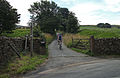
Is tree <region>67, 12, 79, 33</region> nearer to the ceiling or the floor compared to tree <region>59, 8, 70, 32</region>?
nearer to the floor

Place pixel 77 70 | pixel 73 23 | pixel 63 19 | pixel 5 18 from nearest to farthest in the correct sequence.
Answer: pixel 77 70 → pixel 5 18 → pixel 73 23 → pixel 63 19

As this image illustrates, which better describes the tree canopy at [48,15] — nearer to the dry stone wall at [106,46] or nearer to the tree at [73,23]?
the tree at [73,23]

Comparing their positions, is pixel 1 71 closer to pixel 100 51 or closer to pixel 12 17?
pixel 100 51

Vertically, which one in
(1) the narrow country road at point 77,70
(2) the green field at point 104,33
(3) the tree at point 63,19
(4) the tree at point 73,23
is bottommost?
(1) the narrow country road at point 77,70

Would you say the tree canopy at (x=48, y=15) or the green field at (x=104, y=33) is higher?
the tree canopy at (x=48, y=15)

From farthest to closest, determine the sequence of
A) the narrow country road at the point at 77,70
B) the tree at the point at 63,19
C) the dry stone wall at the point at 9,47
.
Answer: the tree at the point at 63,19, the dry stone wall at the point at 9,47, the narrow country road at the point at 77,70

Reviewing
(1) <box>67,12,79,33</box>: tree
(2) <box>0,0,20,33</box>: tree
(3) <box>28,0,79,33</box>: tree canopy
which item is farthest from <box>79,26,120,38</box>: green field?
(2) <box>0,0,20,33</box>: tree

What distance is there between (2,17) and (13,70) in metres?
25.6

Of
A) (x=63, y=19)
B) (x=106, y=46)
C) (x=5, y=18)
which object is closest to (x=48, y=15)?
(x=63, y=19)

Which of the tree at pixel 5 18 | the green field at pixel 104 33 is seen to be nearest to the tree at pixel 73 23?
the green field at pixel 104 33

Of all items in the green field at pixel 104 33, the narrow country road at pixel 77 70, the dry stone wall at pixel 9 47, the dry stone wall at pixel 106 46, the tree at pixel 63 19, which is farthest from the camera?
the tree at pixel 63 19

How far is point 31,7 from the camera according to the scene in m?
69.2

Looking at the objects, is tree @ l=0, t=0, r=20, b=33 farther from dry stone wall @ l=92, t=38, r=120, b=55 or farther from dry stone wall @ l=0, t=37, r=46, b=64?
dry stone wall @ l=92, t=38, r=120, b=55

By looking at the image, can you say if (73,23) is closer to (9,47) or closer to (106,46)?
(106,46)
